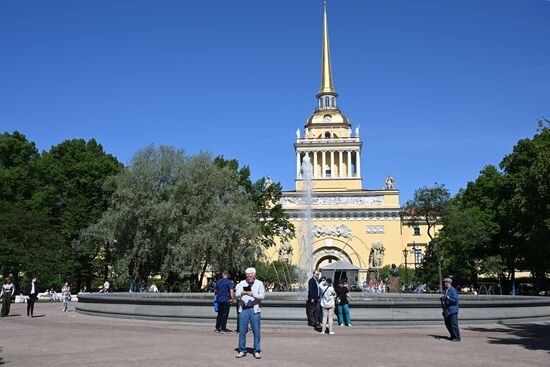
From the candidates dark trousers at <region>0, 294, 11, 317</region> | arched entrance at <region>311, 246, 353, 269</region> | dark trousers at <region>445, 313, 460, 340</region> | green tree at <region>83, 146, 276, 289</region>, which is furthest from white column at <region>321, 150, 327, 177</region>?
dark trousers at <region>445, 313, 460, 340</region>

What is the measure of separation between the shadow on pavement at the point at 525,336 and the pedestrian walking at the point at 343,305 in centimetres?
375

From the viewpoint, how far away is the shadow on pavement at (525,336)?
12.0 meters

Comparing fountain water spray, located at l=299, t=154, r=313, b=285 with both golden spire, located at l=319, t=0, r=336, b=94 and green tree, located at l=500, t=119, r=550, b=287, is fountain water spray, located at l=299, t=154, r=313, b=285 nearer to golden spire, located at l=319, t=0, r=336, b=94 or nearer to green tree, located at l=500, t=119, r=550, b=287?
green tree, located at l=500, t=119, r=550, b=287

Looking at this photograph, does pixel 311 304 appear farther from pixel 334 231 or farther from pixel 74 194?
pixel 334 231

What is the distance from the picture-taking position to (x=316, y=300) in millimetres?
15172

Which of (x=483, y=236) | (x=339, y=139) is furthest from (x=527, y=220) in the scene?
(x=339, y=139)

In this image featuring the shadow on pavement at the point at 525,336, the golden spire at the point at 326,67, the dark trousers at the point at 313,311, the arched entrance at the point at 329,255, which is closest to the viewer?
the shadow on pavement at the point at 525,336

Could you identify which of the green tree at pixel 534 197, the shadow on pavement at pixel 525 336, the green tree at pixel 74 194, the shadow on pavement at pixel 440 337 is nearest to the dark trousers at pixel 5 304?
the shadow on pavement at pixel 440 337

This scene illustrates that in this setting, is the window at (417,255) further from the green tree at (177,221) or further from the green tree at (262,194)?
the green tree at (177,221)

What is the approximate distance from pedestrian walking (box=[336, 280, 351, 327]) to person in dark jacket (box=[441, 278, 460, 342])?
3.13m

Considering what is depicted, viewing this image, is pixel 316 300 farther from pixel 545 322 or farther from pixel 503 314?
pixel 545 322

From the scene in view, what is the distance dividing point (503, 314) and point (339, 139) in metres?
63.8

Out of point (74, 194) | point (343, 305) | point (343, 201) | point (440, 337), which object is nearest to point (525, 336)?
point (440, 337)

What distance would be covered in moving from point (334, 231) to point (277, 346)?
59597 mm
